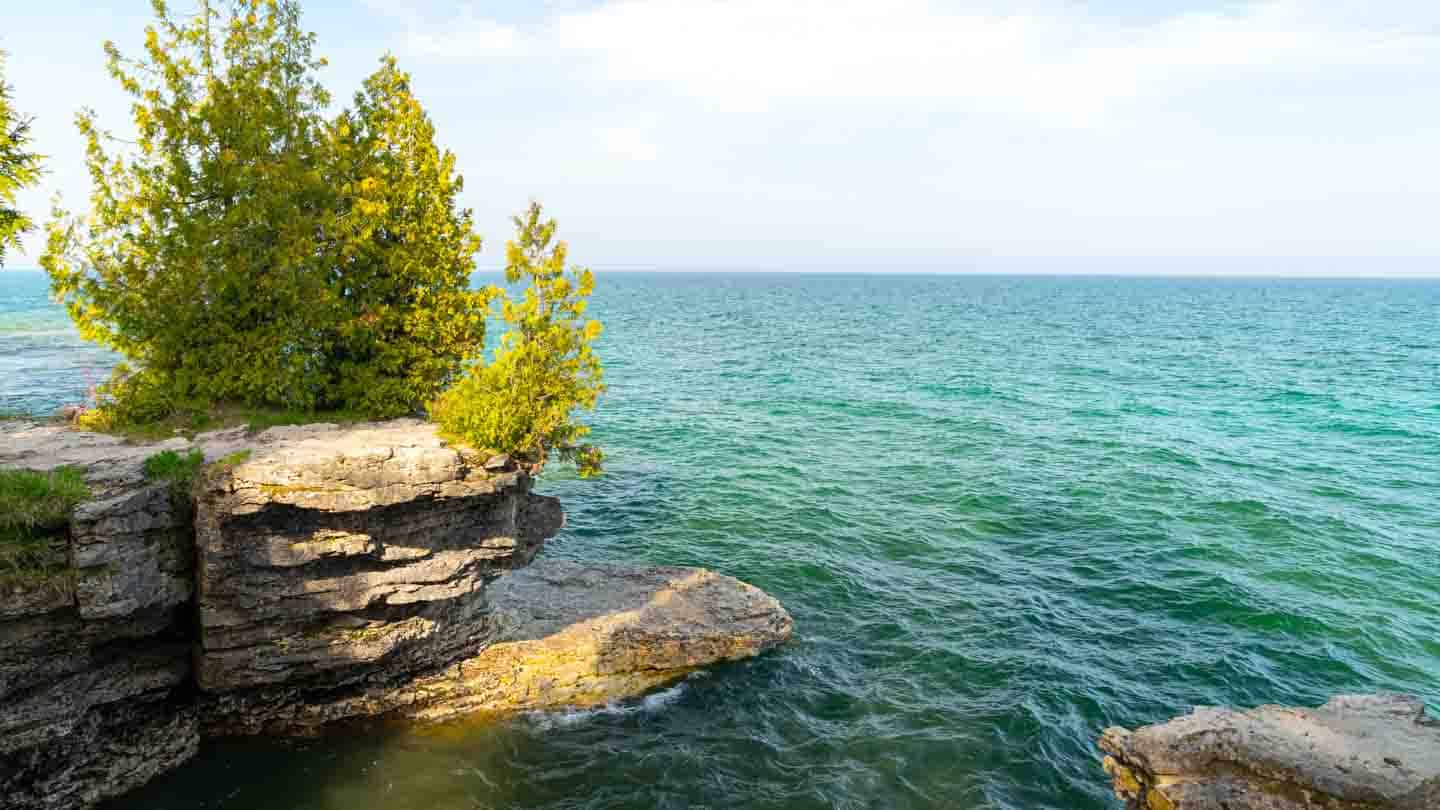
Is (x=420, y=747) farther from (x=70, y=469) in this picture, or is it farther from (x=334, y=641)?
(x=70, y=469)

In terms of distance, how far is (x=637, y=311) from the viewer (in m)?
173

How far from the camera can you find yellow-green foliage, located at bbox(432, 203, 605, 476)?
23.2 m

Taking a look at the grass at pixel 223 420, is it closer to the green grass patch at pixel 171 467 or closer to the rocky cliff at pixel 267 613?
the rocky cliff at pixel 267 613

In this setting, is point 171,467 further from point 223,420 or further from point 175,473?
point 223,420

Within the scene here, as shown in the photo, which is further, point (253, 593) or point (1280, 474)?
point (1280, 474)

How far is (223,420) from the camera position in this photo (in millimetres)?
24406

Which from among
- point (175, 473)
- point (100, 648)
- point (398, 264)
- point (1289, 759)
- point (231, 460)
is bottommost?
point (1289, 759)

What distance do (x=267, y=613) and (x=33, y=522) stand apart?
5.54 m

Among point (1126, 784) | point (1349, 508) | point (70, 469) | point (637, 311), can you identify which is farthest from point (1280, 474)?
point (637, 311)

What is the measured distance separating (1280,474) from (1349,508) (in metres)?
5.47

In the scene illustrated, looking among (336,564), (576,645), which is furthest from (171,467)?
(576,645)

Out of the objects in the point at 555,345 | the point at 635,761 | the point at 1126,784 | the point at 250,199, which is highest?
the point at 250,199

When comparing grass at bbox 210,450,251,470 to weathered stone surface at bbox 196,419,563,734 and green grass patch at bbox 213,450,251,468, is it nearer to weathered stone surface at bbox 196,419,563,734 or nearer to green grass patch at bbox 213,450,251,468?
green grass patch at bbox 213,450,251,468

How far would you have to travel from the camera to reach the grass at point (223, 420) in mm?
23234
